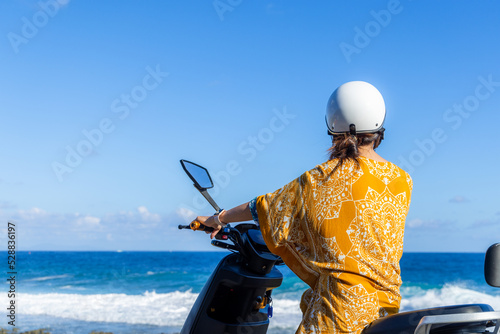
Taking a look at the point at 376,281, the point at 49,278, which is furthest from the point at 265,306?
the point at 49,278

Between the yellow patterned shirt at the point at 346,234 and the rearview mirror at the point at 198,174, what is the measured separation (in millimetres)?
586

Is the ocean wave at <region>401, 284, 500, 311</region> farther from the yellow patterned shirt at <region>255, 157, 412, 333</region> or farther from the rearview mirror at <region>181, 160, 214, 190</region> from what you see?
the yellow patterned shirt at <region>255, 157, 412, 333</region>

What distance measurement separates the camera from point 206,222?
221cm

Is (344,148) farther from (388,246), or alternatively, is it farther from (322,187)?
(388,246)

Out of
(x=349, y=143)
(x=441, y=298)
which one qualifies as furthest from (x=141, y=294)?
(x=349, y=143)

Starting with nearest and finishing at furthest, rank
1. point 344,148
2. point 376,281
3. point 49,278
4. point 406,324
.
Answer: point 406,324 < point 376,281 < point 344,148 < point 49,278

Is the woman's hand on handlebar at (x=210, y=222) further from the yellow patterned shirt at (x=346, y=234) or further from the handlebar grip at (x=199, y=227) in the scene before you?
the yellow patterned shirt at (x=346, y=234)

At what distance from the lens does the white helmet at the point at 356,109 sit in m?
1.81

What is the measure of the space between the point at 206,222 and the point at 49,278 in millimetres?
21100

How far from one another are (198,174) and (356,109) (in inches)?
33.5

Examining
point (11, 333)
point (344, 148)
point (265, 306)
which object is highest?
point (344, 148)

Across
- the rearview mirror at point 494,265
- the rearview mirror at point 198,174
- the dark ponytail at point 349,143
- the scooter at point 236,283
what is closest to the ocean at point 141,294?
the scooter at point 236,283

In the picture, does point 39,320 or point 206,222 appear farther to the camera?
point 39,320

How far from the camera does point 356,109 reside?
71.3 inches
